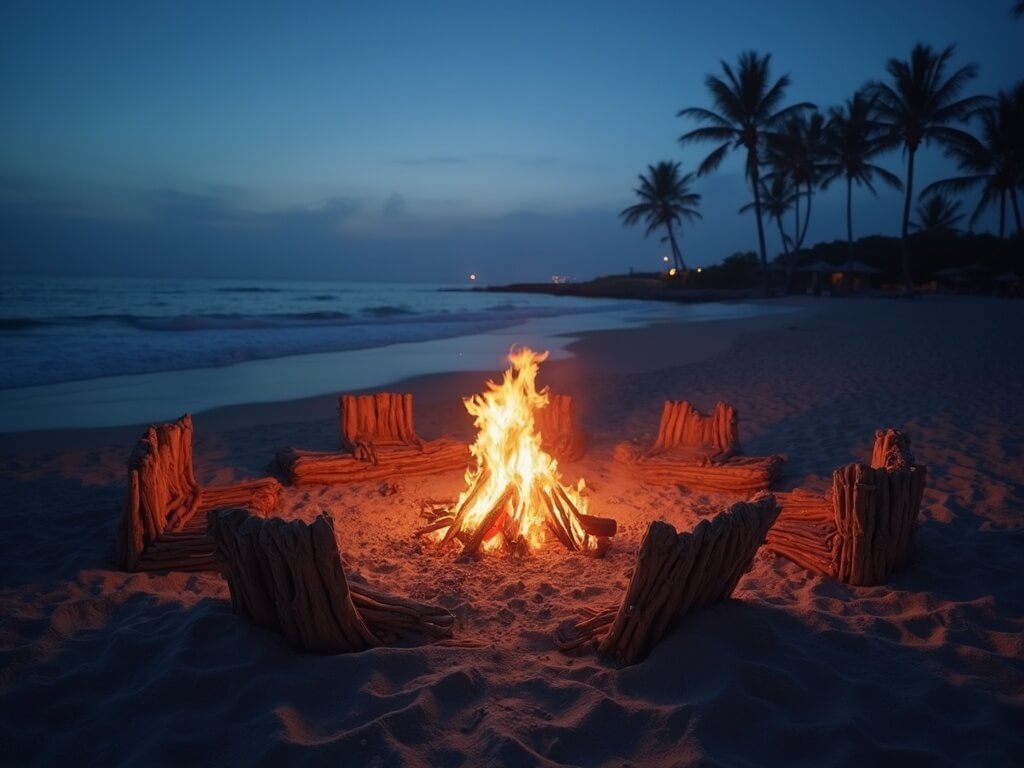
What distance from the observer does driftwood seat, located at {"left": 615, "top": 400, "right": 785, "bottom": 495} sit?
4895mm

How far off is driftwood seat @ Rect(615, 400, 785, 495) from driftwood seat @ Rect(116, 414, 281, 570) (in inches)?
120

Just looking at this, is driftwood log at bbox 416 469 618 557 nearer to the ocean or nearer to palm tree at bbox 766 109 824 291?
the ocean

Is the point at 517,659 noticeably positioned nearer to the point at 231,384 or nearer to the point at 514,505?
the point at 514,505

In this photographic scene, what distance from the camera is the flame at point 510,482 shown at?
3.93m

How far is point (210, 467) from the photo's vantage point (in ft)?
18.6

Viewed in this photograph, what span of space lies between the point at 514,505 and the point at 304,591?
163cm

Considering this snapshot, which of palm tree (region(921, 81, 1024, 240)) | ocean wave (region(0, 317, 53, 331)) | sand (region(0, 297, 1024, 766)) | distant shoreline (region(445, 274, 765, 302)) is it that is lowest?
sand (region(0, 297, 1024, 766))

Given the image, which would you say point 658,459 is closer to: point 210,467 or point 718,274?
point 210,467

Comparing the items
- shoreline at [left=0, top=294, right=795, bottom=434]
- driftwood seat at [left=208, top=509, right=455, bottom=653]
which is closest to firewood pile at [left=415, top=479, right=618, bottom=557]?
driftwood seat at [left=208, top=509, right=455, bottom=653]

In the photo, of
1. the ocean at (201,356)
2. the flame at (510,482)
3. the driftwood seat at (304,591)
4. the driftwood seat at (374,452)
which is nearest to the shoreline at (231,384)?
the ocean at (201,356)

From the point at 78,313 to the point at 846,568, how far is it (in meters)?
29.6

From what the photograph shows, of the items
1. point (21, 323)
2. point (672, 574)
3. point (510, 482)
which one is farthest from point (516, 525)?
point (21, 323)

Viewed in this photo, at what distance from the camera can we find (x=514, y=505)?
3.99 meters

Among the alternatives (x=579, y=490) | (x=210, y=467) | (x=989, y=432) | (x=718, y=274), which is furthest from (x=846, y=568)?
(x=718, y=274)
